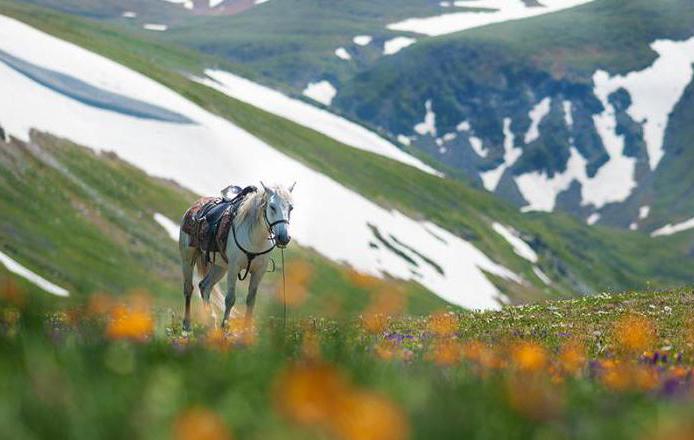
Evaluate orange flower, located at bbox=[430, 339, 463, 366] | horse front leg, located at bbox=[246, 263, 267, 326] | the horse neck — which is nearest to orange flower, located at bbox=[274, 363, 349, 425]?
orange flower, located at bbox=[430, 339, 463, 366]

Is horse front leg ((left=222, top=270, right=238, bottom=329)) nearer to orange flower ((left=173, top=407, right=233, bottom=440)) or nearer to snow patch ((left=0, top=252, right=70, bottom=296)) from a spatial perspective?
orange flower ((left=173, top=407, right=233, bottom=440))

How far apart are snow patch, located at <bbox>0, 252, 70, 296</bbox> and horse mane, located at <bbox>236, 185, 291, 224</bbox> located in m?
40.2

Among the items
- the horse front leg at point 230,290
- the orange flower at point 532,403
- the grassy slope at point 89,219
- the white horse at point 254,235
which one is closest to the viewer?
the orange flower at point 532,403

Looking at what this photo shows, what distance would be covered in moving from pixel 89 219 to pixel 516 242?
390 feet

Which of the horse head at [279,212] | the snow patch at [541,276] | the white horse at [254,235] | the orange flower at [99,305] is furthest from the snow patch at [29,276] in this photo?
the snow patch at [541,276]

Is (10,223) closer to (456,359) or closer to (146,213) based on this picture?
(146,213)

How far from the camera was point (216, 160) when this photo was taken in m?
117

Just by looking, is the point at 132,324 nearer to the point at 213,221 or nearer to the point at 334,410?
the point at 334,410

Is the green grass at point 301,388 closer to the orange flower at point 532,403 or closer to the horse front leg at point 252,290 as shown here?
the orange flower at point 532,403

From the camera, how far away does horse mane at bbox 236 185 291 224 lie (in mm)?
20219

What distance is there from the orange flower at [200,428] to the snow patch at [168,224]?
8345 cm

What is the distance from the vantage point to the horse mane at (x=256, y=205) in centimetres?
2022

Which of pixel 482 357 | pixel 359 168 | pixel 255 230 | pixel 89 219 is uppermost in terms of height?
pixel 482 357

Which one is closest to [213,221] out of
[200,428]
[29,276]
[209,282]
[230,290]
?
[209,282]
